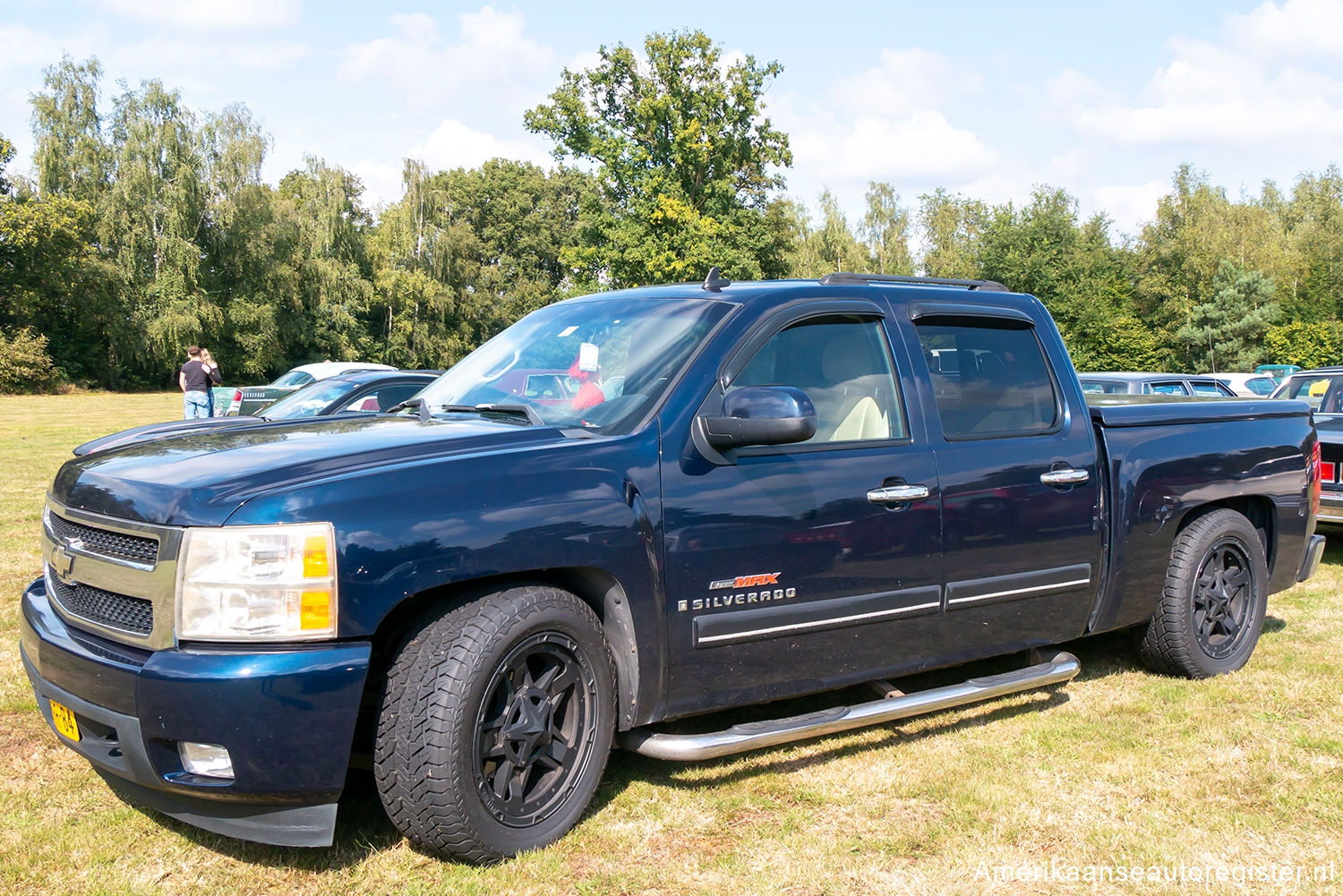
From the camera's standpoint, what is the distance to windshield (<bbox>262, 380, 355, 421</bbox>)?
11023 millimetres

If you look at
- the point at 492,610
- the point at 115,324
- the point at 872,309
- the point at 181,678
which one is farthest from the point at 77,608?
the point at 115,324

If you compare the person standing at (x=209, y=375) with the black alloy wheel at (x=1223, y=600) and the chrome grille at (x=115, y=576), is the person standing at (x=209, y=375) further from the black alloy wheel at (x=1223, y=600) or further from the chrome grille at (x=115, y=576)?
the black alloy wheel at (x=1223, y=600)

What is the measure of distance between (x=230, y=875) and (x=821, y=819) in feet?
6.31

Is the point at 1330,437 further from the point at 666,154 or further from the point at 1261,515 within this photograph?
the point at 666,154

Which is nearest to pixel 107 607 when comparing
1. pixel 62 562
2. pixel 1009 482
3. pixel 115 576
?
pixel 115 576

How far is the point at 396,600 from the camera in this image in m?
3.01

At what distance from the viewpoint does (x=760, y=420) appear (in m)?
3.57

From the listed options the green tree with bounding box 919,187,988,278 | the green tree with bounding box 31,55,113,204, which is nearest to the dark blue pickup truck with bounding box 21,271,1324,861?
the green tree with bounding box 31,55,113,204

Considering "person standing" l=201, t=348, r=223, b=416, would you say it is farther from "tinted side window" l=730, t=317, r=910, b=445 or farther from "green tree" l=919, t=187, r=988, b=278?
"green tree" l=919, t=187, r=988, b=278

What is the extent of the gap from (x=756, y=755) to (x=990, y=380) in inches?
74.3

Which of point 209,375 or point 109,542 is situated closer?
point 109,542

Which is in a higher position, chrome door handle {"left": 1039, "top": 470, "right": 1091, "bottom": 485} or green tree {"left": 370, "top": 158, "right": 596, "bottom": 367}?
green tree {"left": 370, "top": 158, "right": 596, "bottom": 367}

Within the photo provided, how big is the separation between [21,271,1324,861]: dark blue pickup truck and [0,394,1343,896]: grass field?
0.26 metres

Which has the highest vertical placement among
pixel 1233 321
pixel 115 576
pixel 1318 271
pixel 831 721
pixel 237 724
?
pixel 1318 271
